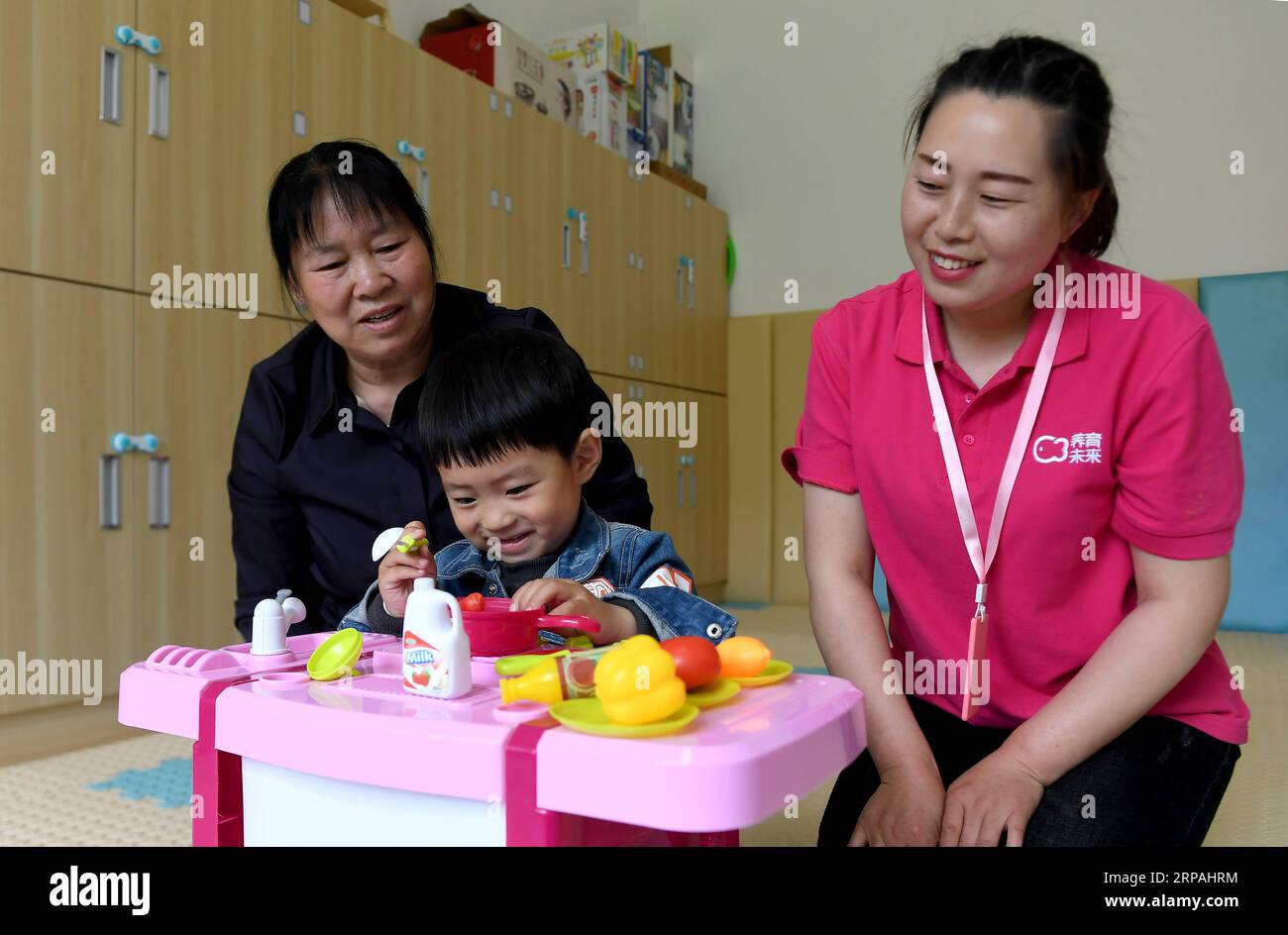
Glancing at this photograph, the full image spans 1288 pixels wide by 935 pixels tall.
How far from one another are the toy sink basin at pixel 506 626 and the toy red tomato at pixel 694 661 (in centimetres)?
15

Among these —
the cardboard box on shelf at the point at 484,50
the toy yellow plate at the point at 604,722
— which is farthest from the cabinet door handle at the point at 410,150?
the toy yellow plate at the point at 604,722

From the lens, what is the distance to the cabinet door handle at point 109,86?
1970 mm

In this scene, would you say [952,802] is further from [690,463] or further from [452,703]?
[690,463]

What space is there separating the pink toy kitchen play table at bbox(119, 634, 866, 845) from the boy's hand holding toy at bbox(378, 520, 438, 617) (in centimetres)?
14

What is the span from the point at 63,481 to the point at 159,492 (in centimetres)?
19

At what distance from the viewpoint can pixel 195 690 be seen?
0.81m

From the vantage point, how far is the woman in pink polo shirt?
0.95 meters

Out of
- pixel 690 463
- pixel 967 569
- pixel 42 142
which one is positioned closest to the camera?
pixel 967 569

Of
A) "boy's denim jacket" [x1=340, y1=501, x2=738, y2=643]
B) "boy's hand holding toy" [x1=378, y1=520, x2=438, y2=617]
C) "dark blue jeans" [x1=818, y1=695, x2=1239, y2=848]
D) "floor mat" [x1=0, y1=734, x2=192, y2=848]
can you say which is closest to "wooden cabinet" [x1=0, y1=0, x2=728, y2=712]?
"floor mat" [x1=0, y1=734, x2=192, y2=848]

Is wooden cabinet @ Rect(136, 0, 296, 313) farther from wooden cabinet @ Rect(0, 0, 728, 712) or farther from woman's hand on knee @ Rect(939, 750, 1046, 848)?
woman's hand on knee @ Rect(939, 750, 1046, 848)

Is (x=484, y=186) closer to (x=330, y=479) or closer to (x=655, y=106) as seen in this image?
(x=655, y=106)

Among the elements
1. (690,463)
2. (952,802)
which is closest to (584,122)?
(690,463)

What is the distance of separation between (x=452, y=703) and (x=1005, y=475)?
58cm
